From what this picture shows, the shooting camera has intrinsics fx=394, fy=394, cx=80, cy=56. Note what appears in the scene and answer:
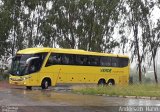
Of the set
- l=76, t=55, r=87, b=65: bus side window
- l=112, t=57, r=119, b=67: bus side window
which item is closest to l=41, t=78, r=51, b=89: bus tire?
l=76, t=55, r=87, b=65: bus side window

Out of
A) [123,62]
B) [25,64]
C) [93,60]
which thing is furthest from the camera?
[123,62]

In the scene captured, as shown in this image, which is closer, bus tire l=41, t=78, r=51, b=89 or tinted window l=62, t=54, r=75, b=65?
bus tire l=41, t=78, r=51, b=89

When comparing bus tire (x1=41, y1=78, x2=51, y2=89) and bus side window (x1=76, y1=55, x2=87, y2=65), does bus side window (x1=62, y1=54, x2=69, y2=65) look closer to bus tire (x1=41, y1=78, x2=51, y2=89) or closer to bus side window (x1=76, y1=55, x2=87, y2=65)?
bus side window (x1=76, y1=55, x2=87, y2=65)

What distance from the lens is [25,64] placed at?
30.4 meters

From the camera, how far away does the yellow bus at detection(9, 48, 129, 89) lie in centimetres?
3053

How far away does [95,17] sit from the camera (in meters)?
49.9

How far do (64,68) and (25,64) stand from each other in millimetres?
3923

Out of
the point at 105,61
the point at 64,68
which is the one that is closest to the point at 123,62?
the point at 105,61

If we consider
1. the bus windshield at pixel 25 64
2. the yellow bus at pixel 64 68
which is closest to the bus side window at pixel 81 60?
the yellow bus at pixel 64 68

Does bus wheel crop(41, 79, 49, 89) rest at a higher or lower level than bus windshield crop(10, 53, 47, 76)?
lower

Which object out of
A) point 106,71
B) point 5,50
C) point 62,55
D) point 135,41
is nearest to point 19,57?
point 62,55

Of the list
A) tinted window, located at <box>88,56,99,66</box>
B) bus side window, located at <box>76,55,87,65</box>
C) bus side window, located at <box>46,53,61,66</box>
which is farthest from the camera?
tinted window, located at <box>88,56,99,66</box>

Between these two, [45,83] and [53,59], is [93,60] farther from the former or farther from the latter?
[45,83]

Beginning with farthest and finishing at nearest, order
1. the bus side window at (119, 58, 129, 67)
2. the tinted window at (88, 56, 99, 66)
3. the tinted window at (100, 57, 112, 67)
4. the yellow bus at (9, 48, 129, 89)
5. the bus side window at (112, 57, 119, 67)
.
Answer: the bus side window at (119, 58, 129, 67) → the bus side window at (112, 57, 119, 67) → the tinted window at (100, 57, 112, 67) → the tinted window at (88, 56, 99, 66) → the yellow bus at (9, 48, 129, 89)
